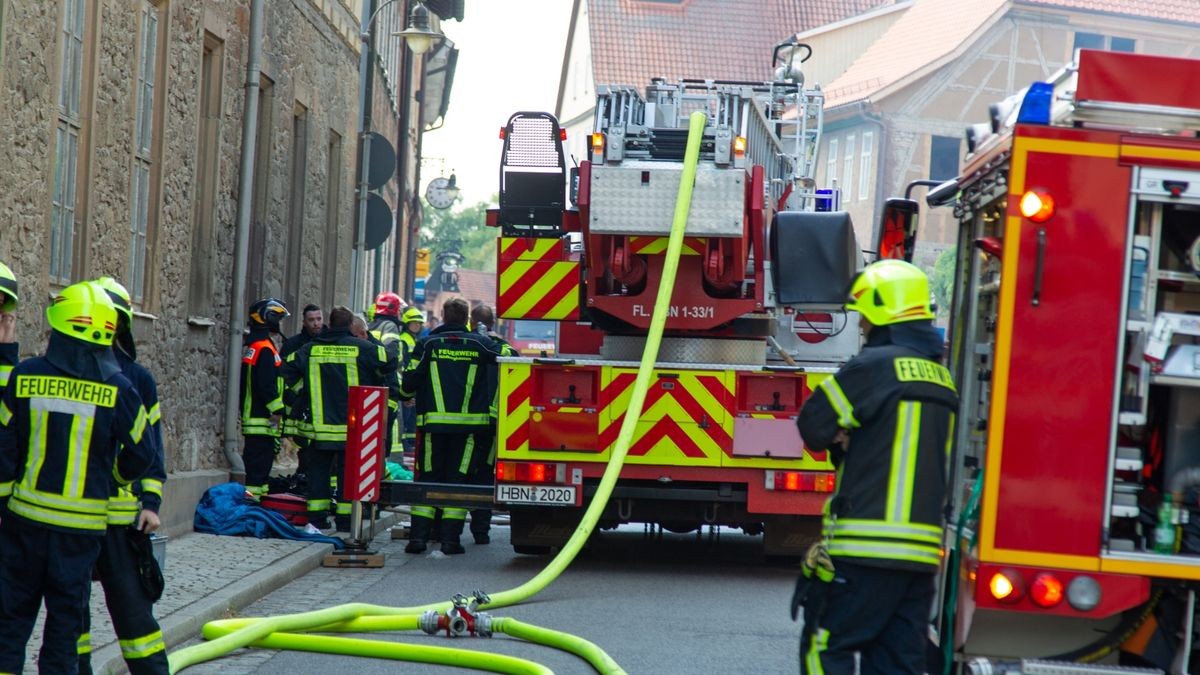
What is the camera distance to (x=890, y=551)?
18.8ft

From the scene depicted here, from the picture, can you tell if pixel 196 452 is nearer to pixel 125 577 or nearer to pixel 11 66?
pixel 11 66

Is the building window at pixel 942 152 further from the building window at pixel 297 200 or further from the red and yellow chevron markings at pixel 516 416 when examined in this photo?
the red and yellow chevron markings at pixel 516 416

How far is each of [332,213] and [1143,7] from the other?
111ft

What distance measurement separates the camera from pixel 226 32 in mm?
15203

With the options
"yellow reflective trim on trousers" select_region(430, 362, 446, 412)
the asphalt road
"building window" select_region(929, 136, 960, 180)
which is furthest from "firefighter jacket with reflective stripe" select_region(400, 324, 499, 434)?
"building window" select_region(929, 136, 960, 180)

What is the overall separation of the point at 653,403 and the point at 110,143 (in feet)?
13.5

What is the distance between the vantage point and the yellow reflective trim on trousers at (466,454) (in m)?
13.3

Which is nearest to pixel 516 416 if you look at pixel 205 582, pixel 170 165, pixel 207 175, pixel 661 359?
pixel 661 359

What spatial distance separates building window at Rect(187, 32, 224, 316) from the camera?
1505 cm

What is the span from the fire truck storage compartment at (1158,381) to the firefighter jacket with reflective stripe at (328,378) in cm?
846

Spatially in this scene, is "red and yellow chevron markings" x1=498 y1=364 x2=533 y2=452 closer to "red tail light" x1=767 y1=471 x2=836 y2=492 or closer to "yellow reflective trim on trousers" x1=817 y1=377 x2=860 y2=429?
"red tail light" x1=767 y1=471 x2=836 y2=492

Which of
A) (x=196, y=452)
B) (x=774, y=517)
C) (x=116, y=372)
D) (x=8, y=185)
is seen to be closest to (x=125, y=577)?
A: (x=116, y=372)

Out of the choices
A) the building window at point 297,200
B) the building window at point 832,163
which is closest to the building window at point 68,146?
the building window at point 297,200

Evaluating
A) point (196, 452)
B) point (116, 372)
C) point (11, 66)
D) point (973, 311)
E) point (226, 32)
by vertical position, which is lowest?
point (196, 452)
